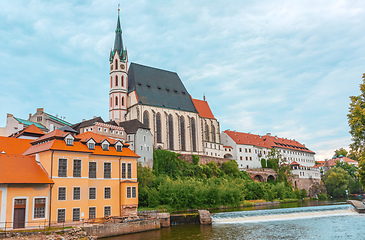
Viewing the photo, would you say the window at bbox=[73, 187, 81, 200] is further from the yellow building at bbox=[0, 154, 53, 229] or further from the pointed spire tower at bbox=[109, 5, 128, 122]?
the pointed spire tower at bbox=[109, 5, 128, 122]

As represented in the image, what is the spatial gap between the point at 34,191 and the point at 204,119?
66.0 meters

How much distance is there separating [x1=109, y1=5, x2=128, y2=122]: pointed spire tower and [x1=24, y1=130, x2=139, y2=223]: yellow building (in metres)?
36.0

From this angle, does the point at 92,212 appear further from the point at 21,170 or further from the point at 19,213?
the point at 21,170

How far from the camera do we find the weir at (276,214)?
135ft

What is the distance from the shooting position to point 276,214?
4391cm

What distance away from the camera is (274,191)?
7681cm

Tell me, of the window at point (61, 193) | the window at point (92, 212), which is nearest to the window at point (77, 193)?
the window at point (61, 193)

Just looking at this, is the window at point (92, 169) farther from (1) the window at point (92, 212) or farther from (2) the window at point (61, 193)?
(2) the window at point (61, 193)

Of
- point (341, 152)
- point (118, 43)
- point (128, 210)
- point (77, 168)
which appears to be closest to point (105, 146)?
point (77, 168)

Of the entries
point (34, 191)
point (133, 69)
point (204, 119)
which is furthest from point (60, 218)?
point (204, 119)

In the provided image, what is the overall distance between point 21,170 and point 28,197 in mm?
2785

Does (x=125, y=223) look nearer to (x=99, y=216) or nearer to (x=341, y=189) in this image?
(x=99, y=216)

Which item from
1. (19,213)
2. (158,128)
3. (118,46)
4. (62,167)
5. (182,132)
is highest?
(118,46)

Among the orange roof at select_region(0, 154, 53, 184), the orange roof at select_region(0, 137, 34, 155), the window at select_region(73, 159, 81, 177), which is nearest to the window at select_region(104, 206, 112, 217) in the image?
the window at select_region(73, 159, 81, 177)
